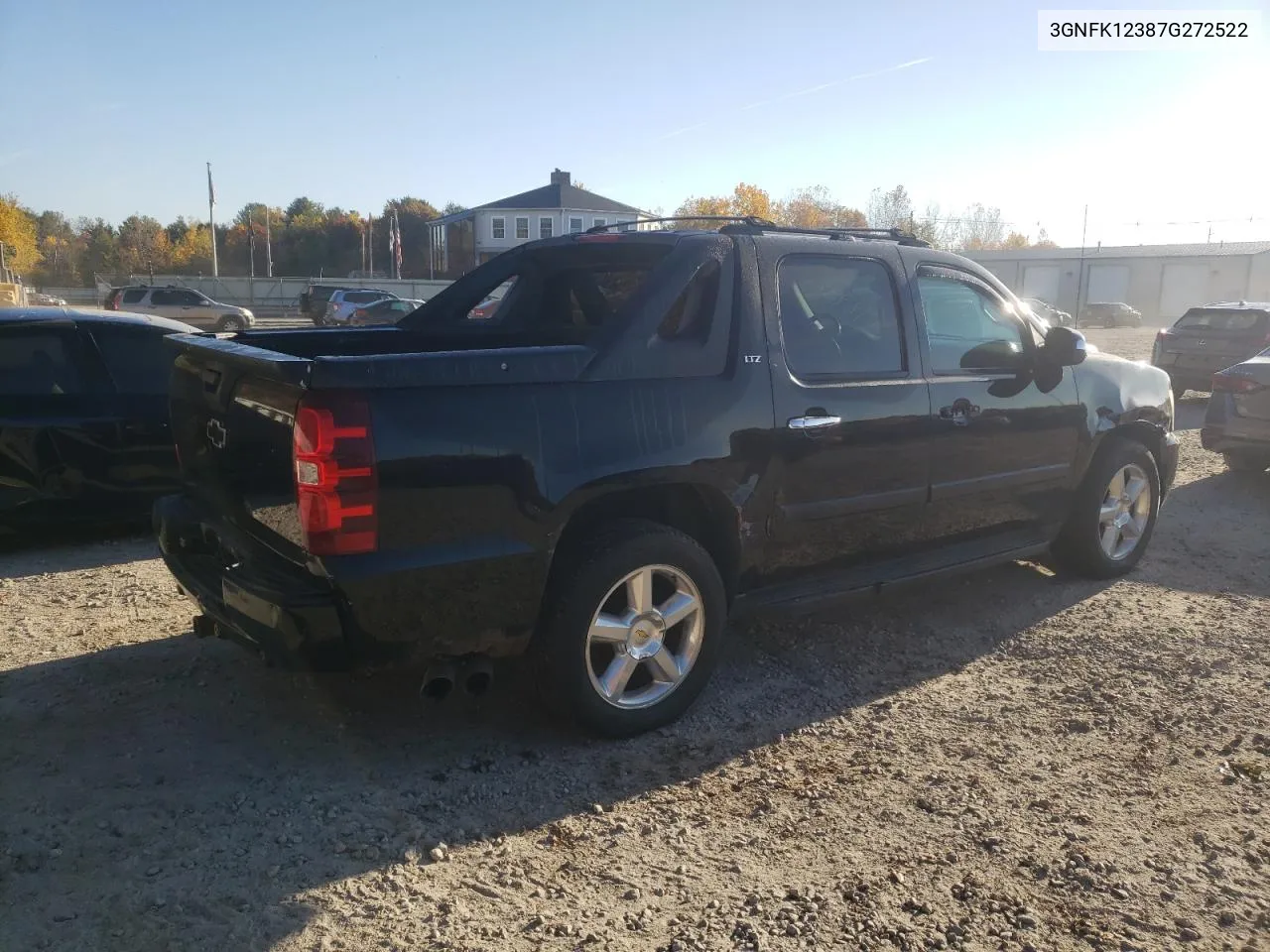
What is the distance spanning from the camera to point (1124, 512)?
584 centimetres

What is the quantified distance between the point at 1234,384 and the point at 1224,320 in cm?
634

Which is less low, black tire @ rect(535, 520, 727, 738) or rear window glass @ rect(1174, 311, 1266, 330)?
rear window glass @ rect(1174, 311, 1266, 330)

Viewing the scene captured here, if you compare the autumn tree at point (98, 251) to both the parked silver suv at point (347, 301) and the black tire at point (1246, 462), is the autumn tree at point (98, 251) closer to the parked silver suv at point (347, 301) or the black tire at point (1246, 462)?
the parked silver suv at point (347, 301)

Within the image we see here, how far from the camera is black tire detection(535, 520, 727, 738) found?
343 cm

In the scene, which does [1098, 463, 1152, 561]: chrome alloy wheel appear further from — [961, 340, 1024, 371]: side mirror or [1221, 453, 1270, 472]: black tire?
[1221, 453, 1270, 472]: black tire

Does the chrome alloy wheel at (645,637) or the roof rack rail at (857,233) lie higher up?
the roof rack rail at (857,233)

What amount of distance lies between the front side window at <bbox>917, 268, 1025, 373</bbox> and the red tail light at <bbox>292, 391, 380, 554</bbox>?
9.15 ft

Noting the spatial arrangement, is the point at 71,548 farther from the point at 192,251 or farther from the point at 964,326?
the point at 192,251

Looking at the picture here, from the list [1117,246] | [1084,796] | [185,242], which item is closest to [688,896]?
[1084,796]

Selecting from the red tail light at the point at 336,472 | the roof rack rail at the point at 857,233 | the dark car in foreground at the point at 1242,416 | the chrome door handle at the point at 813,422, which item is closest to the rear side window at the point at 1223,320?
the dark car in foreground at the point at 1242,416

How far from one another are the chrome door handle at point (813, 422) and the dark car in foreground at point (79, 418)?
414cm

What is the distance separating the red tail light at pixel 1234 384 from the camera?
8.54 m

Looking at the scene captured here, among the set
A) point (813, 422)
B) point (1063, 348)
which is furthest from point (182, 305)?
point (813, 422)

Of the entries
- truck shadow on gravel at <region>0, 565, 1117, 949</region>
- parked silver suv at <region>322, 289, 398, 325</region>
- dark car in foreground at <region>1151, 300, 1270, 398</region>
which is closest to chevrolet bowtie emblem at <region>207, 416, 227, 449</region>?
truck shadow on gravel at <region>0, 565, 1117, 949</region>
